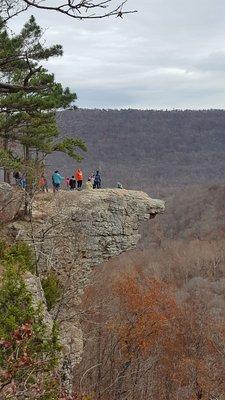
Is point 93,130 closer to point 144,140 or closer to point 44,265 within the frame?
point 144,140

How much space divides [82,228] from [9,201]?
3.06 m

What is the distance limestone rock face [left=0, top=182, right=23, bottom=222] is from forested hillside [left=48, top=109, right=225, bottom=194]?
56.9 meters

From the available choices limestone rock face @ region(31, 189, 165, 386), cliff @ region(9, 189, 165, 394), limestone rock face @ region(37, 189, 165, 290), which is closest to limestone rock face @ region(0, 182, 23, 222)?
cliff @ region(9, 189, 165, 394)

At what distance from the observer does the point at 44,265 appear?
59.3 ft

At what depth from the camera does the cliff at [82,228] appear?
58.9 ft

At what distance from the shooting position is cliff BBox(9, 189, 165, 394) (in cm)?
1795

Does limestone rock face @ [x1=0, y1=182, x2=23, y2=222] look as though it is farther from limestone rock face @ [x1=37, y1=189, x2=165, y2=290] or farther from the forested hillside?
the forested hillside

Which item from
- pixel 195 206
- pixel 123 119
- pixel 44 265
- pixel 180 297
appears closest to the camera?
pixel 44 265

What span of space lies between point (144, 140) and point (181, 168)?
7.27 meters

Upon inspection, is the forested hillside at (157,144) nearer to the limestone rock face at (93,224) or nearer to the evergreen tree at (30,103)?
the limestone rock face at (93,224)

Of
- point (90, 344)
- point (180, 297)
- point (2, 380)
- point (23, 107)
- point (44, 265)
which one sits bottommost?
point (180, 297)

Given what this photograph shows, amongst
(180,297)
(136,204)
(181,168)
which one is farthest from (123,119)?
(136,204)

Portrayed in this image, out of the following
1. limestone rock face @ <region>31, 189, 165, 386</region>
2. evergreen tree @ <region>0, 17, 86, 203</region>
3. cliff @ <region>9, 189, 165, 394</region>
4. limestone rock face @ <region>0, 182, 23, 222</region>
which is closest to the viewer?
evergreen tree @ <region>0, 17, 86, 203</region>

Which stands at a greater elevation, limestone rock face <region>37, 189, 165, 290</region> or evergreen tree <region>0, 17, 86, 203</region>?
evergreen tree <region>0, 17, 86, 203</region>
